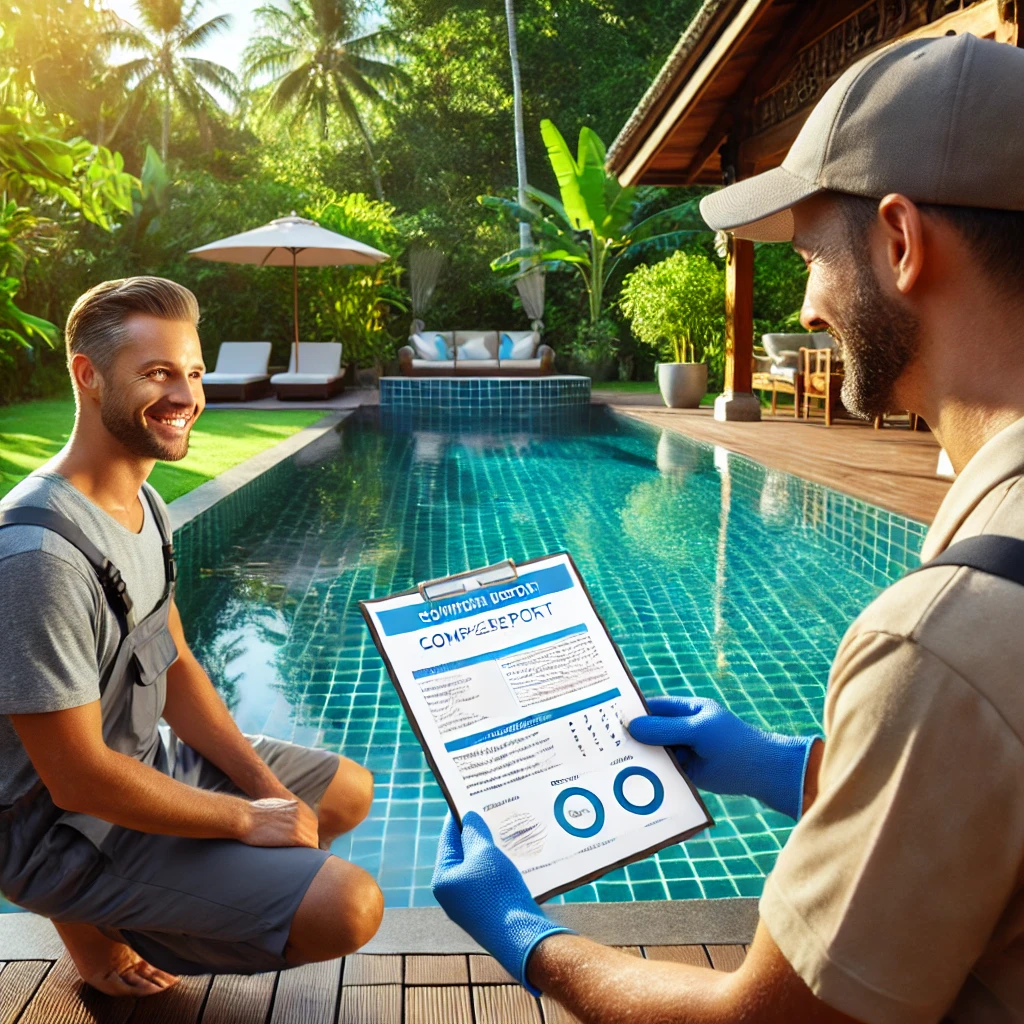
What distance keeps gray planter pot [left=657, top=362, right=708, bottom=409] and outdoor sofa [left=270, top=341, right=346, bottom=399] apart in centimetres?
507

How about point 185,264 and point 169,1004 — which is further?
point 185,264

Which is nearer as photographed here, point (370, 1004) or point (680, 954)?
point (370, 1004)

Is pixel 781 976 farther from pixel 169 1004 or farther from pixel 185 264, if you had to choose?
pixel 185 264

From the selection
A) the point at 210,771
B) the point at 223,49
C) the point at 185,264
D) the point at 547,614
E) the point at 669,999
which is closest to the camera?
the point at 669,999

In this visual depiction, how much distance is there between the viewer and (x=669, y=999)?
97 cm

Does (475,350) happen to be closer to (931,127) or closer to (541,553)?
(541,553)

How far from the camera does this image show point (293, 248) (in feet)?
52.5

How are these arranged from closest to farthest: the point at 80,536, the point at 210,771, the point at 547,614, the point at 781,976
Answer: the point at 781,976 < the point at 547,614 < the point at 80,536 < the point at 210,771

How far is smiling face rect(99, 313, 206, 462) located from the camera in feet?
5.93

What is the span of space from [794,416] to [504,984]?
38.1 ft

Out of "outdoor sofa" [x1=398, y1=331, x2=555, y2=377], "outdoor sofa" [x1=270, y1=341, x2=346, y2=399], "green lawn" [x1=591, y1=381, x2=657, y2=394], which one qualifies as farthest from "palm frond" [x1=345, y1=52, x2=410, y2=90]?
"outdoor sofa" [x1=270, y1=341, x2=346, y2=399]

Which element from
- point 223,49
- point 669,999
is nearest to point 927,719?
point 669,999

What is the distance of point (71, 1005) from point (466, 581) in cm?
111

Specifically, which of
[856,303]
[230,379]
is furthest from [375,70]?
[856,303]
